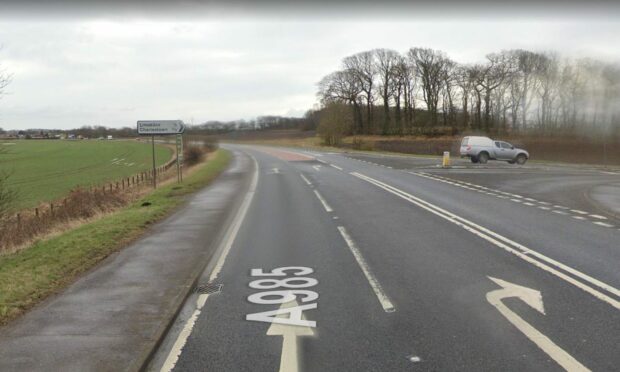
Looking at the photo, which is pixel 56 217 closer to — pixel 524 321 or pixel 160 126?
pixel 160 126

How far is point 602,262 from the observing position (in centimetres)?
779

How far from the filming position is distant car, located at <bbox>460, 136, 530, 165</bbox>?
116 ft

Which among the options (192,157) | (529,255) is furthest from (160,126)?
(192,157)

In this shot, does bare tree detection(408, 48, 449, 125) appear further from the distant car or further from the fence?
the fence

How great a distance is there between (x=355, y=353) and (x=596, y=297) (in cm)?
341

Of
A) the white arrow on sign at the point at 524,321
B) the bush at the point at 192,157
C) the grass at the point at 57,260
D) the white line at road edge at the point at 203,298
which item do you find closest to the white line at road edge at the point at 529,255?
the white arrow on sign at the point at 524,321

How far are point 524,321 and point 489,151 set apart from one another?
31.9 meters

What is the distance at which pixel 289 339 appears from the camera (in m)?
4.93

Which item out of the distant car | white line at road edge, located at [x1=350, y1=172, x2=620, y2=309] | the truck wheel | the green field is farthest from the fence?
the truck wheel

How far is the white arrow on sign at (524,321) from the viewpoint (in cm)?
433

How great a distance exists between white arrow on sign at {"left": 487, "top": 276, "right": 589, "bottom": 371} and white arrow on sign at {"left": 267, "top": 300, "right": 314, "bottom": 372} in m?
2.20

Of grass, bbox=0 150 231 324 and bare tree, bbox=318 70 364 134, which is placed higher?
bare tree, bbox=318 70 364 134

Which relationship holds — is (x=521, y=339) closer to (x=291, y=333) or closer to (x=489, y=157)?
(x=291, y=333)

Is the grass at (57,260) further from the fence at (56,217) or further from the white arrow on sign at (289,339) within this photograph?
the fence at (56,217)
